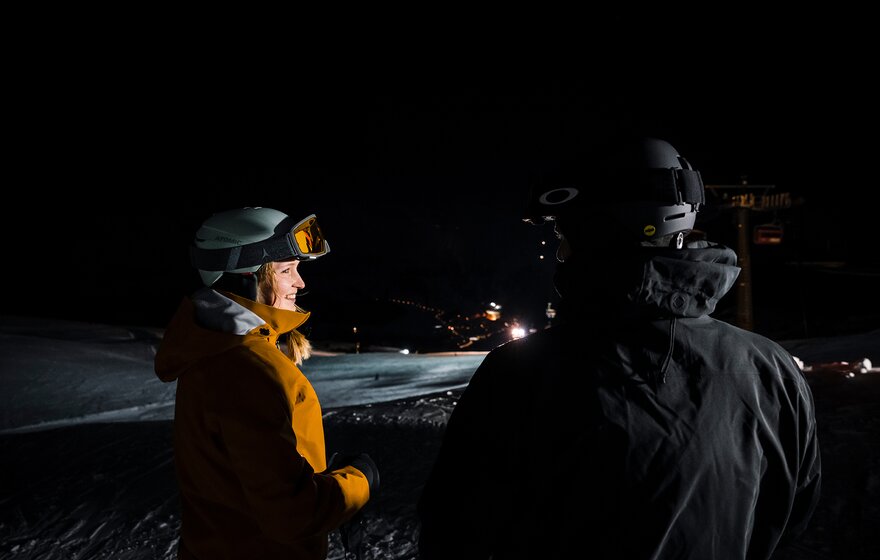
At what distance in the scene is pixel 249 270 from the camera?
84.6 inches

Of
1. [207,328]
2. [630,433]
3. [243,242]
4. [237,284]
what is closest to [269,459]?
[207,328]

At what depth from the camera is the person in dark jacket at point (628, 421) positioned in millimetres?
1406

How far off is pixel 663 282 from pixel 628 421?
39 centimetres

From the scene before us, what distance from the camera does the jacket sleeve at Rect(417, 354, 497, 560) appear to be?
61.6 inches

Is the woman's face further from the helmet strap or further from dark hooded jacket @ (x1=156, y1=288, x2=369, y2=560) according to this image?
the helmet strap

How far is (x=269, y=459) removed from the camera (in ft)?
5.52

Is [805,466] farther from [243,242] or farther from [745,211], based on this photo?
[745,211]

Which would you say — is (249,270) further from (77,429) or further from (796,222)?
(796,222)

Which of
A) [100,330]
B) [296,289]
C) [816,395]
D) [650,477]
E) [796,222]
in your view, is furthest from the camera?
[796,222]

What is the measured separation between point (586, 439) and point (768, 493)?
638 mm

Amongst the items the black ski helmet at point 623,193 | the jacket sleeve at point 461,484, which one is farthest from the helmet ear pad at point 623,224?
the jacket sleeve at point 461,484

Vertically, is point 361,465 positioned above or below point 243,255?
below

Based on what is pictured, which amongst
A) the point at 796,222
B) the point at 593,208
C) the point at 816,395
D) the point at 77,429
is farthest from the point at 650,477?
the point at 796,222

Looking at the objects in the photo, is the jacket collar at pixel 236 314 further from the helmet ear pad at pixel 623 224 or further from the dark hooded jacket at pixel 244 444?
the helmet ear pad at pixel 623 224
